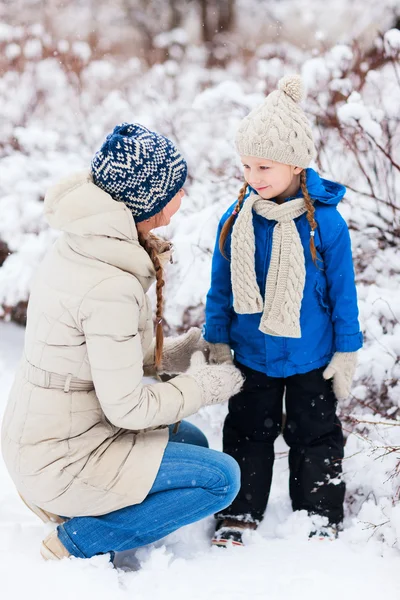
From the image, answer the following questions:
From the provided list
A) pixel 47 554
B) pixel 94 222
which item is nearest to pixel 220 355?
pixel 94 222

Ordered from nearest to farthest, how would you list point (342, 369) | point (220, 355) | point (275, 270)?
point (275, 270) → point (342, 369) → point (220, 355)

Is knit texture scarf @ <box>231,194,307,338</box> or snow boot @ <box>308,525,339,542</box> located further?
snow boot @ <box>308,525,339,542</box>

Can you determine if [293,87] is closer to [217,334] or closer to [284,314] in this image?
[284,314]

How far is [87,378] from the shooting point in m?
1.97

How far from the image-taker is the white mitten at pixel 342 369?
2.27 meters

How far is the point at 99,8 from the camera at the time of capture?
851 centimetres

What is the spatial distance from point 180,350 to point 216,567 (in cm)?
85

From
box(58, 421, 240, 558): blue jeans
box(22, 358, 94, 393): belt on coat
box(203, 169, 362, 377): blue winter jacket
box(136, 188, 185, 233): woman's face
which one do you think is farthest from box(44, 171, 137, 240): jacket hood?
box(58, 421, 240, 558): blue jeans

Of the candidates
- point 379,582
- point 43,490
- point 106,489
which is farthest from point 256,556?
point 43,490

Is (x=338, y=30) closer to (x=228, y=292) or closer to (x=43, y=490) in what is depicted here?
(x=228, y=292)

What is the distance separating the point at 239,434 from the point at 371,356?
0.77 meters

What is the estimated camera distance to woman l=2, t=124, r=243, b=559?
1.85 meters

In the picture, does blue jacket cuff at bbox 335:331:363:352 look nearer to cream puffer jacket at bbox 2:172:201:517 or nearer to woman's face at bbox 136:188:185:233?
cream puffer jacket at bbox 2:172:201:517

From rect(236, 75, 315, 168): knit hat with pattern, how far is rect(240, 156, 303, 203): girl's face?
0.04 metres
